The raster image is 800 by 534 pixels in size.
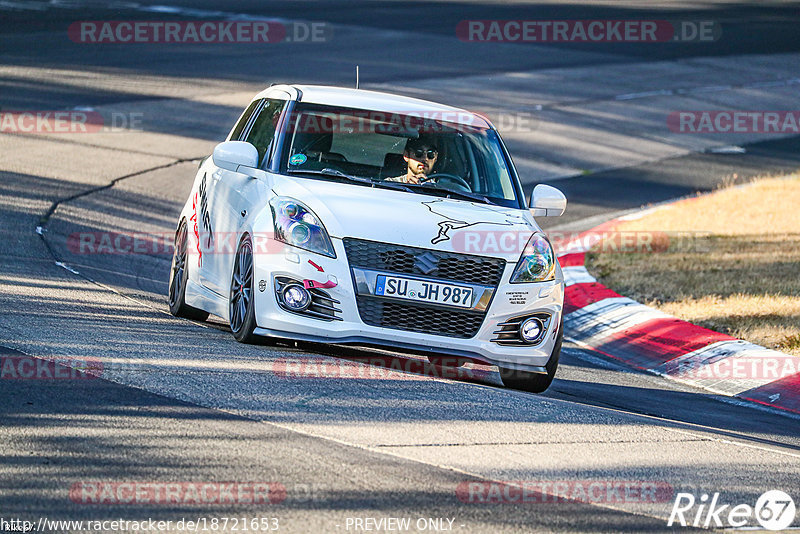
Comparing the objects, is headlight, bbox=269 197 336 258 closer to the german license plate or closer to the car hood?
the car hood

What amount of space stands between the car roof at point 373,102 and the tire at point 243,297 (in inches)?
55.9

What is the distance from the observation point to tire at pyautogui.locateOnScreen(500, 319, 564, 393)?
7.67m

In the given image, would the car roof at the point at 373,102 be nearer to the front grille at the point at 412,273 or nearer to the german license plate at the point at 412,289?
the front grille at the point at 412,273

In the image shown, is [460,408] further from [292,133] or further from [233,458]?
[292,133]

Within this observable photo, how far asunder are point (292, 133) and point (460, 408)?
2663mm

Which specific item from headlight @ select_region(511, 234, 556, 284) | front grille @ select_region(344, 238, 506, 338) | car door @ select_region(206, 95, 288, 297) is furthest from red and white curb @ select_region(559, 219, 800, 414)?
car door @ select_region(206, 95, 288, 297)

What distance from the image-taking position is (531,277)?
24.6ft

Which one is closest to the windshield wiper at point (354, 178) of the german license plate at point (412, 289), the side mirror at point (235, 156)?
the side mirror at point (235, 156)

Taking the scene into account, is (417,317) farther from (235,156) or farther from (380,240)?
(235,156)

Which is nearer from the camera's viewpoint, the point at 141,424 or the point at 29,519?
the point at 29,519

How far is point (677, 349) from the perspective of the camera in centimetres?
998

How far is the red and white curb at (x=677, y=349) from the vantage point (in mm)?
9070

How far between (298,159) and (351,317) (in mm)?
1470

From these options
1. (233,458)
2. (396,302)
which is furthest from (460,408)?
(233,458)
